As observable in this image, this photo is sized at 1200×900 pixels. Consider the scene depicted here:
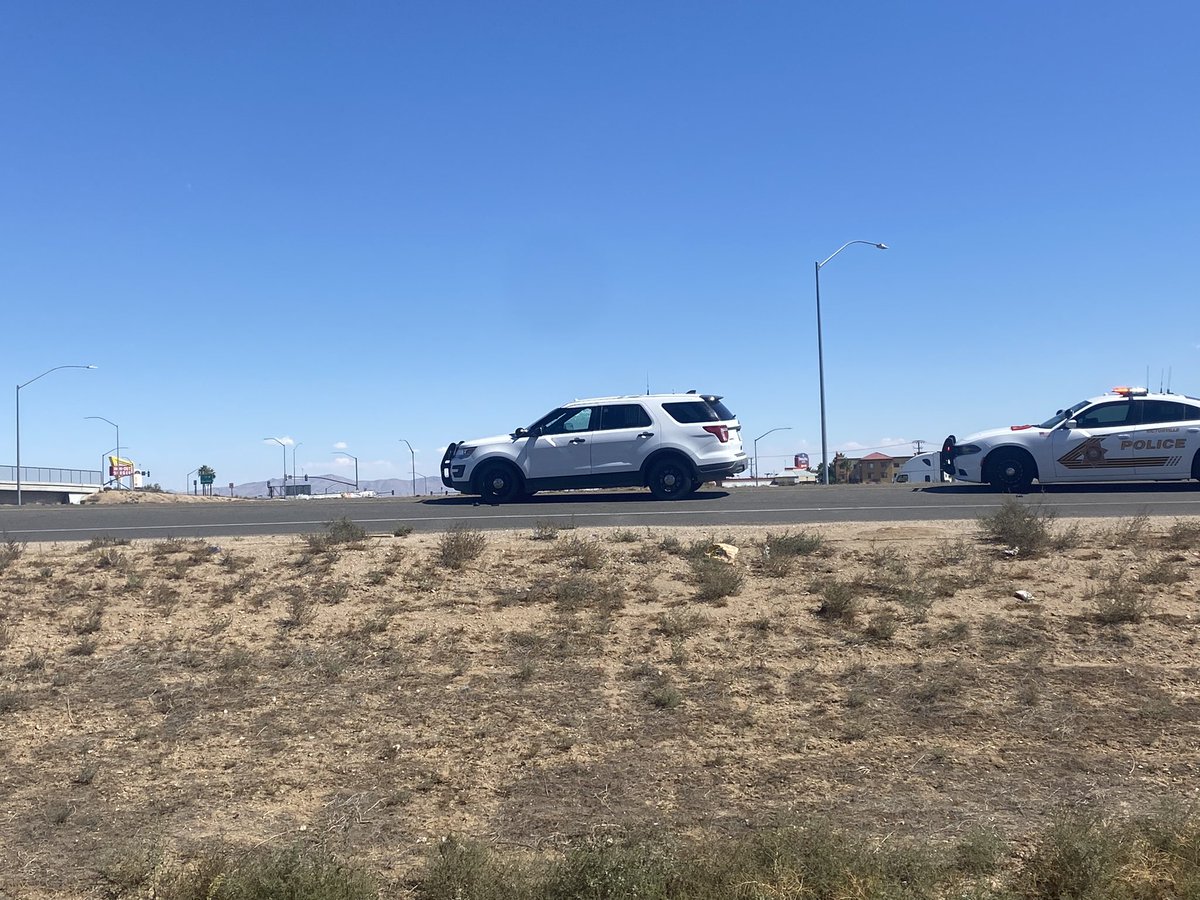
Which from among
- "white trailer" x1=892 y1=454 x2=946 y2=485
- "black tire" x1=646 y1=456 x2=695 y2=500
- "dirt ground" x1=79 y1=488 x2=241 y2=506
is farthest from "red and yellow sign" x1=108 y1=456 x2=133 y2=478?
"black tire" x1=646 y1=456 x2=695 y2=500

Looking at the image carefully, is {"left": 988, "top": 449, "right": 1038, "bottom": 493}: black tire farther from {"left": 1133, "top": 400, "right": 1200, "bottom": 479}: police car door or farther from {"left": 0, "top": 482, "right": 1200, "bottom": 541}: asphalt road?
{"left": 1133, "top": 400, "right": 1200, "bottom": 479}: police car door

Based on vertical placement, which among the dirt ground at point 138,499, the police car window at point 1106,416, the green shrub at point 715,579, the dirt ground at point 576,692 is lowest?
the dirt ground at point 576,692

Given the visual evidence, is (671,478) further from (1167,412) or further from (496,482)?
(1167,412)

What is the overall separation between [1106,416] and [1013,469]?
6.05 feet

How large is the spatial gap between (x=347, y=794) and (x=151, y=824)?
1259 millimetres

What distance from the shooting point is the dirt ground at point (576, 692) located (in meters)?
7.32

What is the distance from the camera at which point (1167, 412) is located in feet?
64.3

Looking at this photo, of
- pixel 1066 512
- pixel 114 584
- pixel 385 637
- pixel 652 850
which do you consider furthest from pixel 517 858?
pixel 1066 512

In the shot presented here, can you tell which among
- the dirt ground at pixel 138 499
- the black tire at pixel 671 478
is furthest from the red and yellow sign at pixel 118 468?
the black tire at pixel 671 478

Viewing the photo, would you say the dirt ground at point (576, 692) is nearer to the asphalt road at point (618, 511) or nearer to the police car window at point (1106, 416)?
the asphalt road at point (618, 511)

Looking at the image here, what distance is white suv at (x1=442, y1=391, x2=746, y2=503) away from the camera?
2027 centimetres

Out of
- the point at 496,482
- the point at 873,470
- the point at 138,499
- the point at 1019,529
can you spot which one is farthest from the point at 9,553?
the point at 873,470

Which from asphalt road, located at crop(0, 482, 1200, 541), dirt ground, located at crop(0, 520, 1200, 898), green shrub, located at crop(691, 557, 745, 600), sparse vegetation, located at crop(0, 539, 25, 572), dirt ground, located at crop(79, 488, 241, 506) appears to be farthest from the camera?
dirt ground, located at crop(79, 488, 241, 506)

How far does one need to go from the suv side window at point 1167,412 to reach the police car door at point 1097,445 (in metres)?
0.29
